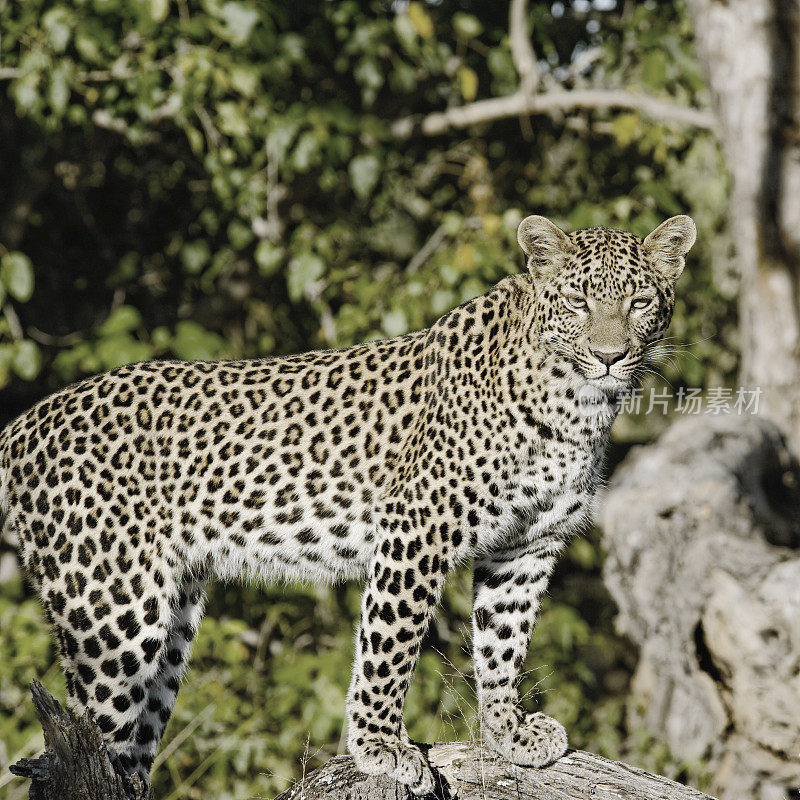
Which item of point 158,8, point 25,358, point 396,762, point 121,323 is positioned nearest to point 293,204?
point 121,323

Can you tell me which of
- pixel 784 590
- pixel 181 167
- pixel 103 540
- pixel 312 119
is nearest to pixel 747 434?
pixel 784 590

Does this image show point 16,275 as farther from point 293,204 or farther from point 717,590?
point 717,590

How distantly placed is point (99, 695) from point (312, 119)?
13.6ft

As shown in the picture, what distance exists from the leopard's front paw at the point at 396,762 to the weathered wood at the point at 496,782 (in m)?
0.05

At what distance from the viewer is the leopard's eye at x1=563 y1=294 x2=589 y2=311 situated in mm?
4785

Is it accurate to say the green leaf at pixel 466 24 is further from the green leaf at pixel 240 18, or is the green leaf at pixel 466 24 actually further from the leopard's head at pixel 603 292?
the leopard's head at pixel 603 292

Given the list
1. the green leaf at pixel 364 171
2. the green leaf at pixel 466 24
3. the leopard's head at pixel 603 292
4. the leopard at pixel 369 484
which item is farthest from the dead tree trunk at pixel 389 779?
the green leaf at pixel 466 24

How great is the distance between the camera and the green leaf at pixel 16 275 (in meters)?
7.00

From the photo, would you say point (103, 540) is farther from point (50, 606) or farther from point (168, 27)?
point (168, 27)

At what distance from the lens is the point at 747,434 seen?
7859 mm

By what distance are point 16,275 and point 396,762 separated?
418 cm

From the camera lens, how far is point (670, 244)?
16.3ft

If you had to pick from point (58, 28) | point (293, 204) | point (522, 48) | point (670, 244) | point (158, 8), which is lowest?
point (293, 204)

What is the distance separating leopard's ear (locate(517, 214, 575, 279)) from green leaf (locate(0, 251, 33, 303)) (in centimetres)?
364
